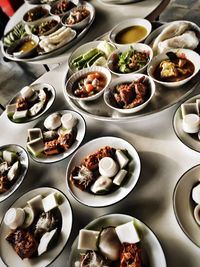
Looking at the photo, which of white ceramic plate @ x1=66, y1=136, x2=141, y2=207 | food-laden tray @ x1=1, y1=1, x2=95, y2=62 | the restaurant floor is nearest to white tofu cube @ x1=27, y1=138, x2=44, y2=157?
white ceramic plate @ x1=66, y1=136, x2=141, y2=207

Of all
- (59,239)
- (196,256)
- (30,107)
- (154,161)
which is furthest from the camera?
(30,107)

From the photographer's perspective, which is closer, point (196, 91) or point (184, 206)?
point (184, 206)

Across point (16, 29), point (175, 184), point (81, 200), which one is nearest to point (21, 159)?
point (81, 200)

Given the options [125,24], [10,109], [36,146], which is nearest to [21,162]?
[36,146]

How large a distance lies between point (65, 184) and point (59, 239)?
0.98 feet

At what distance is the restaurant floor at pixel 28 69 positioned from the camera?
392cm

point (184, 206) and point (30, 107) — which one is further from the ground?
point (30, 107)

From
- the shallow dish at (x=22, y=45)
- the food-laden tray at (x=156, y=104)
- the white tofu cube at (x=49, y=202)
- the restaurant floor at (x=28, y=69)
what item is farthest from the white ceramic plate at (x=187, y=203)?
the restaurant floor at (x=28, y=69)

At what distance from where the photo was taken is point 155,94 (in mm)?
1647

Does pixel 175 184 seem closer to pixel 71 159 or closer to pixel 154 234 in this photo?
pixel 154 234

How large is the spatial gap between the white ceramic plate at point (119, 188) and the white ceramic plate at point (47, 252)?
0.28 ft

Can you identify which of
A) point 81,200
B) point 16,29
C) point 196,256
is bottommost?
point 196,256

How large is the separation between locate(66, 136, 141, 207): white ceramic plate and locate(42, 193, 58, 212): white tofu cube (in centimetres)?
9

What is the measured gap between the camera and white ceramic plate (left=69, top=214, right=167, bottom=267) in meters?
1.10
